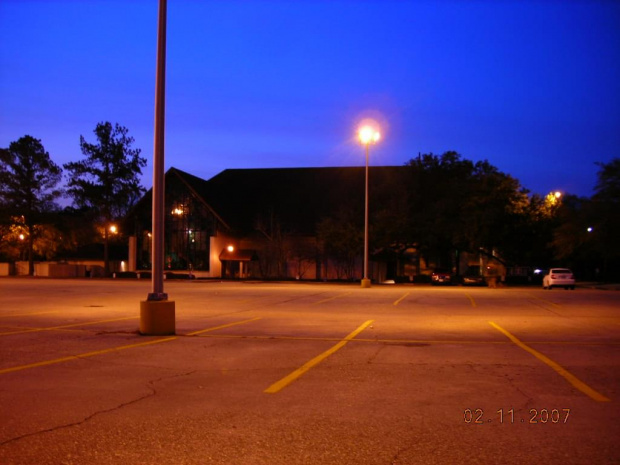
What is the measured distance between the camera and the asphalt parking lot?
225 inches

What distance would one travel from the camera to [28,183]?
2630 inches

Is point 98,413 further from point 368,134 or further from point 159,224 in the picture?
point 368,134

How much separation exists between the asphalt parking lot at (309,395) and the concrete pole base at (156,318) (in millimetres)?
437

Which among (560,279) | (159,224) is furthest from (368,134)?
(159,224)

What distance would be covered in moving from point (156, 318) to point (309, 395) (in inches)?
278

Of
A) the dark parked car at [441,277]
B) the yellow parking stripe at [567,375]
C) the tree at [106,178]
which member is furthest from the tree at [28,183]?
the yellow parking stripe at [567,375]

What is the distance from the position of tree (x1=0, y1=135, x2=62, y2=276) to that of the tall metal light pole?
58639 millimetres

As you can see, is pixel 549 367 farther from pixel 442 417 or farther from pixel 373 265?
pixel 373 265

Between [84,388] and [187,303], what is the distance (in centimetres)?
1750

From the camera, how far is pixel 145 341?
13.1m

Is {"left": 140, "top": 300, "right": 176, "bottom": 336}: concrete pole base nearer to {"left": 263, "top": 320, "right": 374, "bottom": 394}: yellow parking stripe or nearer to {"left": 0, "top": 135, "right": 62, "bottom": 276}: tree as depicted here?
{"left": 263, "top": 320, "right": 374, "bottom": 394}: yellow parking stripe

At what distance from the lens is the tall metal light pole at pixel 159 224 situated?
1395 centimetres

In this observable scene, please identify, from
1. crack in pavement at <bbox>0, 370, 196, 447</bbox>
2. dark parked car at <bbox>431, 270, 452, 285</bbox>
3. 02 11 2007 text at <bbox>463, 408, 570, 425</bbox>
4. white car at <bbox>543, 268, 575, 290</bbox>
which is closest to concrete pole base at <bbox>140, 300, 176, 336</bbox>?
crack in pavement at <bbox>0, 370, 196, 447</bbox>

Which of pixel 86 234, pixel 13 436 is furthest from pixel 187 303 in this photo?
pixel 86 234
